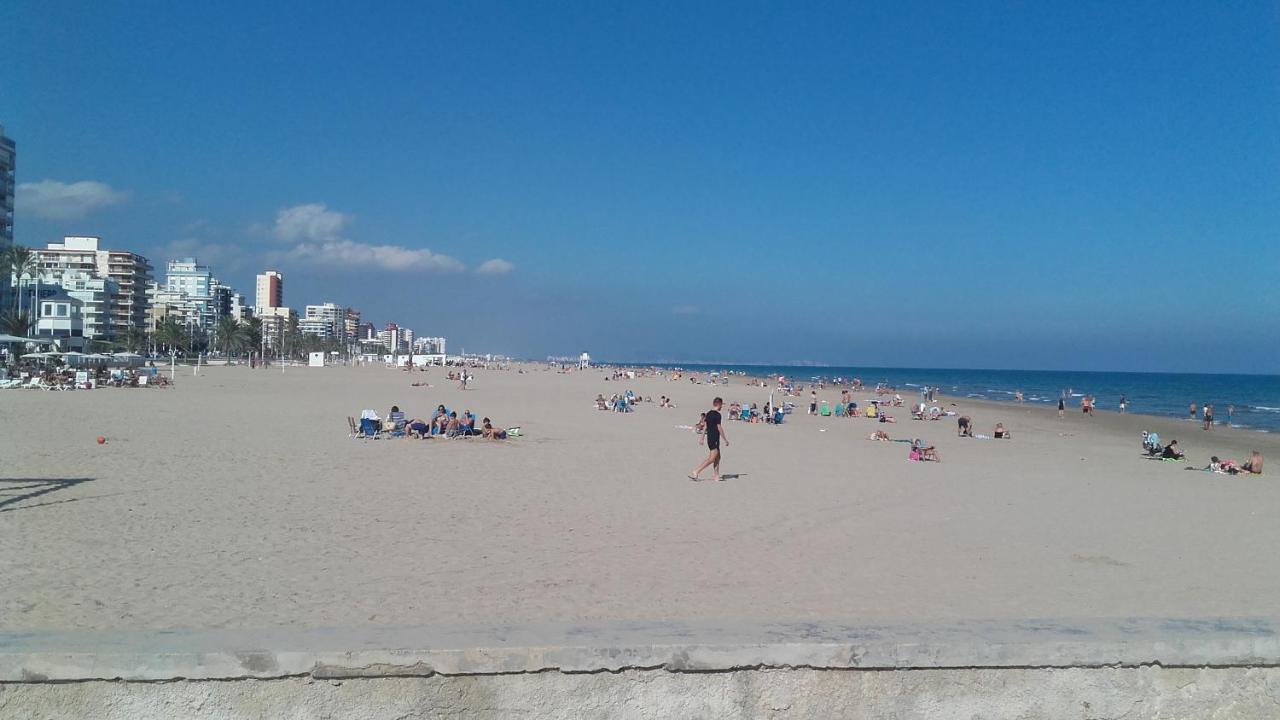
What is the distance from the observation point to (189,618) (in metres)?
5.68

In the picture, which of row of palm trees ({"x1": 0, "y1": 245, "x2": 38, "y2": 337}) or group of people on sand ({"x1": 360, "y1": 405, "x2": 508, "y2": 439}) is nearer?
group of people on sand ({"x1": 360, "y1": 405, "x2": 508, "y2": 439})

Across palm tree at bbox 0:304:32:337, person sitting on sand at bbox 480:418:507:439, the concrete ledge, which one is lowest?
person sitting on sand at bbox 480:418:507:439

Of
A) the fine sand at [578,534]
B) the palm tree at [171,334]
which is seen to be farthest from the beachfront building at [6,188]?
the fine sand at [578,534]

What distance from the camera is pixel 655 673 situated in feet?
7.12

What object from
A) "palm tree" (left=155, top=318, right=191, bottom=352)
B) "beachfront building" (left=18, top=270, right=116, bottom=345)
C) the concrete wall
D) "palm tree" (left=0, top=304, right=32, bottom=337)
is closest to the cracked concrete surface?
the concrete wall

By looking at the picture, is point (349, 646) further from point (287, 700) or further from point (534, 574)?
point (534, 574)

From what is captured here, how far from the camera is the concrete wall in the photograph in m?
2.07

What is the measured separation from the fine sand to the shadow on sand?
66 mm

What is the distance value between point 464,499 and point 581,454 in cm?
590

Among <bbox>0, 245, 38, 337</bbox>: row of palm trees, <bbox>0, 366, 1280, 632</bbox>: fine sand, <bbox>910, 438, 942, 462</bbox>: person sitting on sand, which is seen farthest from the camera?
<bbox>0, 245, 38, 337</bbox>: row of palm trees

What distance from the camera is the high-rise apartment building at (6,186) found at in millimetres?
68688

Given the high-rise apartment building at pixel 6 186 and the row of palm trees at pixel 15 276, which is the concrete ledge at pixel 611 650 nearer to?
the row of palm trees at pixel 15 276

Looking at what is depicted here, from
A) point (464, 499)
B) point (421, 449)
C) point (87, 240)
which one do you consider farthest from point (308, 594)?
point (87, 240)

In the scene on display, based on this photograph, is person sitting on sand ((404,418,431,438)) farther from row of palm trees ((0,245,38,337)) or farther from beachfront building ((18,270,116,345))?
beachfront building ((18,270,116,345))
